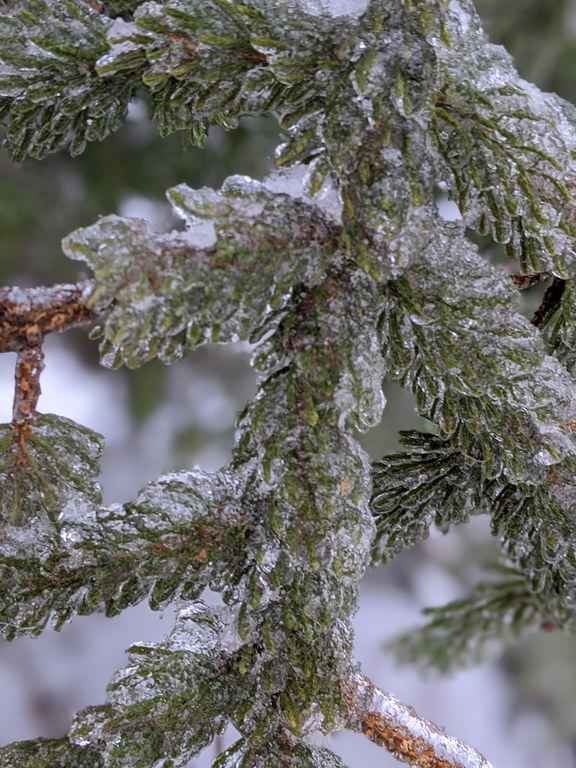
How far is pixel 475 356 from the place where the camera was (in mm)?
438

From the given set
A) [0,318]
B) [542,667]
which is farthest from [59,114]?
[542,667]

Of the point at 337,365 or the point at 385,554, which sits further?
the point at 385,554

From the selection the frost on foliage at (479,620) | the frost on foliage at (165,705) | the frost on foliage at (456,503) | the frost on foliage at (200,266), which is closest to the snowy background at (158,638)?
the frost on foliage at (479,620)

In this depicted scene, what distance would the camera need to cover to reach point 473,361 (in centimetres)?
44

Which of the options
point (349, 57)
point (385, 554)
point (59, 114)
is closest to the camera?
point (349, 57)

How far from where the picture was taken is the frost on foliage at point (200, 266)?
0.35 metres

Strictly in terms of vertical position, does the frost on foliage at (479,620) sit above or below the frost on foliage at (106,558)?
above

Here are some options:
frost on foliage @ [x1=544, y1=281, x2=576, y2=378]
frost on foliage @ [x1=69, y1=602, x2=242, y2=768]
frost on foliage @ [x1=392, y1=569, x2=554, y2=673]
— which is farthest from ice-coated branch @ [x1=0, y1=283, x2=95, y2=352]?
frost on foliage @ [x1=392, y1=569, x2=554, y2=673]

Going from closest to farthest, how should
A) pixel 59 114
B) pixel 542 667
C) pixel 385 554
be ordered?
1. pixel 59 114
2. pixel 385 554
3. pixel 542 667

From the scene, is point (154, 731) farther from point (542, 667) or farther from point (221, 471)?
point (542, 667)

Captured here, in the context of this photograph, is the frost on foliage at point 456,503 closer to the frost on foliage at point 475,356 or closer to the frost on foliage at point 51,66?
the frost on foliage at point 475,356

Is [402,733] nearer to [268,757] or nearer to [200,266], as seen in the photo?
[268,757]

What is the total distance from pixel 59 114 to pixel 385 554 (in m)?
0.46

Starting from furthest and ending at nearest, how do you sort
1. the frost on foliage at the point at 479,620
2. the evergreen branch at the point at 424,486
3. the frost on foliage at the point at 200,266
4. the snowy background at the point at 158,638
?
1. the snowy background at the point at 158,638
2. the frost on foliage at the point at 479,620
3. the evergreen branch at the point at 424,486
4. the frost on foliage at the point at 200,266
